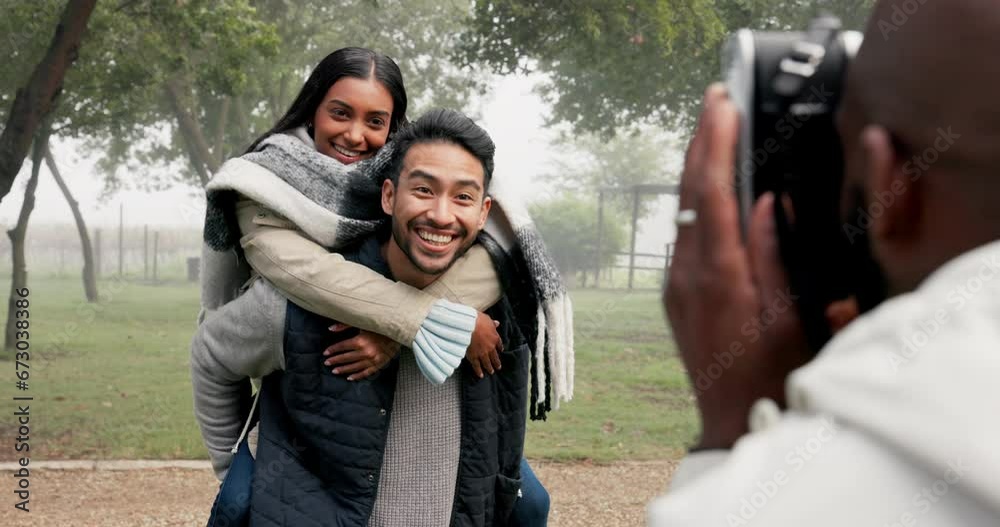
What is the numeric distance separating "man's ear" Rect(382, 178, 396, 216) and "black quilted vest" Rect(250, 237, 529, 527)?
4.6 inches

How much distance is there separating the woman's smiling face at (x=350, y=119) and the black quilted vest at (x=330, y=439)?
272mm

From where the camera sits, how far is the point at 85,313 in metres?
15.7

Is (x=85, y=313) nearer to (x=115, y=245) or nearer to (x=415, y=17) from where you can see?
(x=415, y=17)

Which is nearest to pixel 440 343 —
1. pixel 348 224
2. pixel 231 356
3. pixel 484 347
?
pixel 484 347

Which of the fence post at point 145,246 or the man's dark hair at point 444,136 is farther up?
the man's dark hair at point 444,136

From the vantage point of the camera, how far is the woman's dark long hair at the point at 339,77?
2.40m

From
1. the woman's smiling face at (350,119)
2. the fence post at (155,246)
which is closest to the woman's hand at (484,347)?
the woman's smiling face at (350,119)

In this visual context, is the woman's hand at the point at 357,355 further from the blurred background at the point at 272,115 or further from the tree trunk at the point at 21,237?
the tree trunk at the point at 21,237

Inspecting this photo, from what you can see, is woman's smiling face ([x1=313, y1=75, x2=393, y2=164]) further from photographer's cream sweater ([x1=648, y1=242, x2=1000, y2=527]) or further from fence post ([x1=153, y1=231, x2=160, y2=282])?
fence post ([x1=153, y1=231, x2=160, y2=282])

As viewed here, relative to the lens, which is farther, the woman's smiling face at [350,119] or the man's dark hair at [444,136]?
the woman's smiling face at [350,119]

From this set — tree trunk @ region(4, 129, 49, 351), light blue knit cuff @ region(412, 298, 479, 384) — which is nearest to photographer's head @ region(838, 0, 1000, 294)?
light blue knit cuff @ region(412, 298, 479, 384)

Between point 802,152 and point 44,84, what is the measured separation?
23.6 ft

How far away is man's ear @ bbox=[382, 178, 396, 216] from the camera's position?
2193 millimetres

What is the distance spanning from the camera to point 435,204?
2107 millimetres
